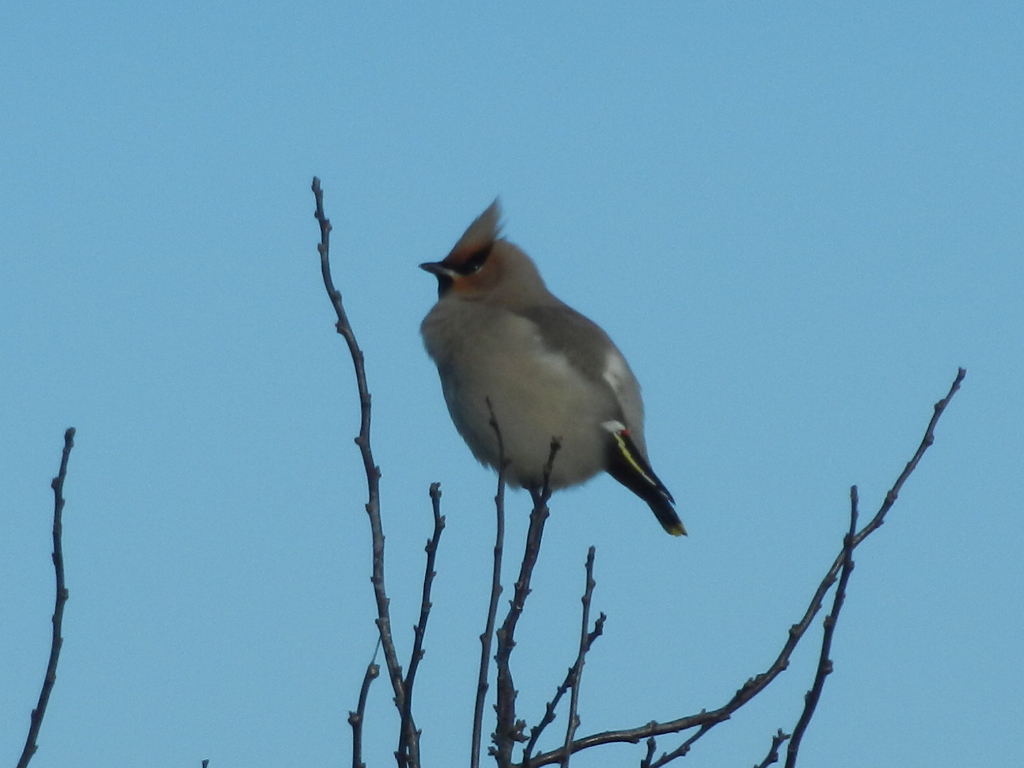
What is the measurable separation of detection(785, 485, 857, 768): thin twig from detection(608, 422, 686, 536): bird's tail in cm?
230

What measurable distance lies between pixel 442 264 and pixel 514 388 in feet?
3.21

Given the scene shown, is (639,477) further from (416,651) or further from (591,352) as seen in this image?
(416,651)

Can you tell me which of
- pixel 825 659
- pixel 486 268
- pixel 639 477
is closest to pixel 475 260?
pixel 486 268

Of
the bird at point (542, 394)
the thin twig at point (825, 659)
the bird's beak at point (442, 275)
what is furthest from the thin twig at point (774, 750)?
the bird's beak at point (442, 275)

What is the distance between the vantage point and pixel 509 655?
2.87 meters

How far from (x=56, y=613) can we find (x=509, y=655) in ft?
2.92

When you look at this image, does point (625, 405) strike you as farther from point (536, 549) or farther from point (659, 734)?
point (659, 734)

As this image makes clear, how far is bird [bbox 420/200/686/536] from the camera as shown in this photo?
474 cm

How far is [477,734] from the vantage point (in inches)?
97.9

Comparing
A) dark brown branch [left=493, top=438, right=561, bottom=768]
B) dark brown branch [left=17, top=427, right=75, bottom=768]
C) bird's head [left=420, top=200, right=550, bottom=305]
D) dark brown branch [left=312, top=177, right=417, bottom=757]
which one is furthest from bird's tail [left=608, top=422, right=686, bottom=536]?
dark brown branch [left=17, top=427, right=75, bottom=768]

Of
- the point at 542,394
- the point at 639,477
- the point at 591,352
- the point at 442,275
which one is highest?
the point at 442,275

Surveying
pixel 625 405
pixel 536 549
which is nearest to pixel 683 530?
pixel 625 405

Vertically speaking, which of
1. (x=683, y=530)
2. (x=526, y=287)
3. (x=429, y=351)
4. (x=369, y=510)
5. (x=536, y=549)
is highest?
(x=526, y=287)

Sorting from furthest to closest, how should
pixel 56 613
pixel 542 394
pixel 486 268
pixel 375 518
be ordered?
pixel 486 268
pixel 542 394
pixel 375 518
pixel 56 613
